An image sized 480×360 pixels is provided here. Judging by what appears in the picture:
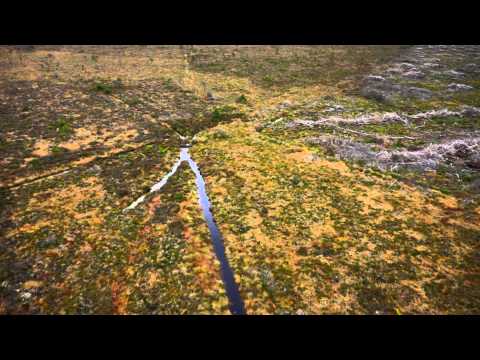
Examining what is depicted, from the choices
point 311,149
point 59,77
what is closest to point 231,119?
point 311,149

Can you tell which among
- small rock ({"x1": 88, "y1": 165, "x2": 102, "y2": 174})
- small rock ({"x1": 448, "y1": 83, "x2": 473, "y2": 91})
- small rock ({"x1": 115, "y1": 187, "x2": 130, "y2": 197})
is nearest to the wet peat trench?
small rock ({"x1": 115, "y1": 187, "x2": 130, "y2": 197})

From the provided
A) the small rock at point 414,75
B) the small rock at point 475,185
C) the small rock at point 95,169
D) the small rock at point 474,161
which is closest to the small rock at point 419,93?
the small rock at point 414,75

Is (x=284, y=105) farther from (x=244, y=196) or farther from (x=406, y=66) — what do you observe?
(x=406, y=66)

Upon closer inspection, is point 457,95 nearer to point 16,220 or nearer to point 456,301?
point 456,301

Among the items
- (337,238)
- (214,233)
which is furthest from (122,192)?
(337,238)

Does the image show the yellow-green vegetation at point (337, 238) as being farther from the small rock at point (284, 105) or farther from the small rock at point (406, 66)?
the small rock at point (406, 66)

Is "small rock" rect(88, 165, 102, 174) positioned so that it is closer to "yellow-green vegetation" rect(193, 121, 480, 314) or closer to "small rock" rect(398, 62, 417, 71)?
"yellow-green vegetation" rect(193, 121, 480, 314)
